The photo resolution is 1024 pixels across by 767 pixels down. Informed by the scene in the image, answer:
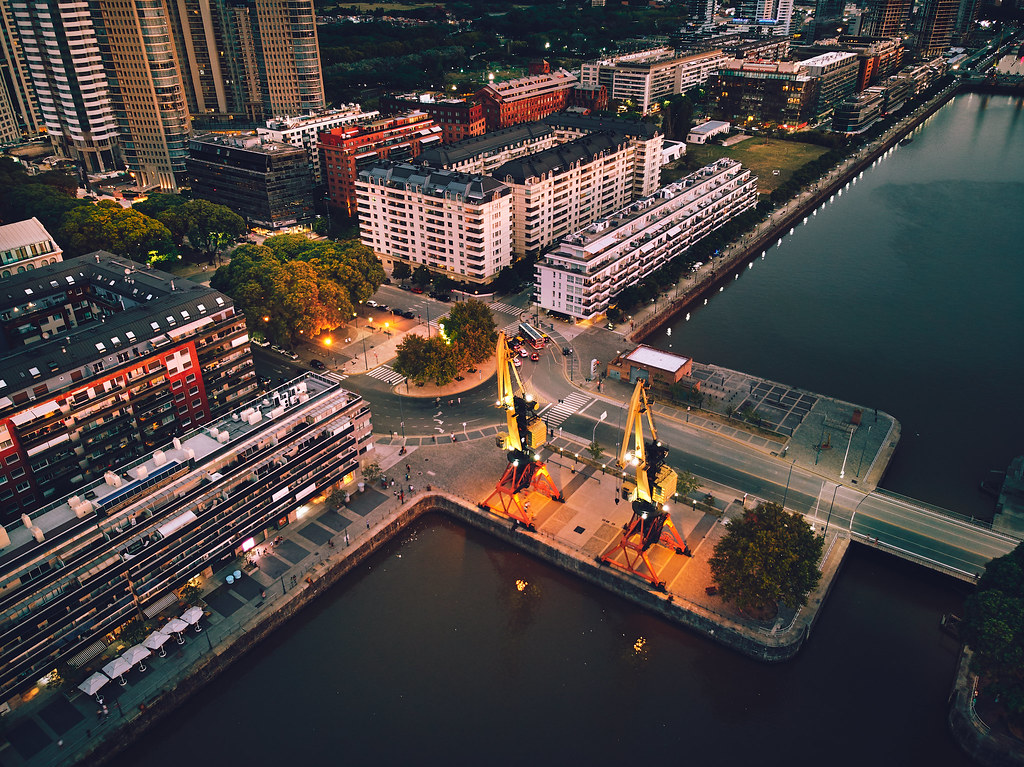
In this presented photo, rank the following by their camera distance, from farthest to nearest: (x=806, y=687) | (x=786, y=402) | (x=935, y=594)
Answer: (x=786, y=402)
(x=935, y=594)
(x=806, y=687)

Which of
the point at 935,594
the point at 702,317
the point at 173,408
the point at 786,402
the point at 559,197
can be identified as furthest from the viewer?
the point at 559,197

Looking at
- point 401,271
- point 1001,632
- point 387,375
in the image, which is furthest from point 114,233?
point 1001,632

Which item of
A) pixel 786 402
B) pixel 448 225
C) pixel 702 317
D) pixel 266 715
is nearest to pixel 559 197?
pixel 448 225

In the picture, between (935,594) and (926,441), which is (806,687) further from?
(926,441)

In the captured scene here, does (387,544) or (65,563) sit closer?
(65,563)

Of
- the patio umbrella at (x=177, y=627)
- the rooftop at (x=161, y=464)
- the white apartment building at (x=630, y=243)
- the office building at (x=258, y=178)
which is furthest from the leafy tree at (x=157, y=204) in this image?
the patio umbrella at (x=177, y=627)

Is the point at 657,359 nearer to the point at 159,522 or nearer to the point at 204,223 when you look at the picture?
the point at 159,522

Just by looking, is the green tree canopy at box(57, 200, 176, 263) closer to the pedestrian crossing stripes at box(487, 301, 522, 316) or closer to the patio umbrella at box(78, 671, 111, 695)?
the pedestrian crossing stripes at box(487, 301, 522, 316)
